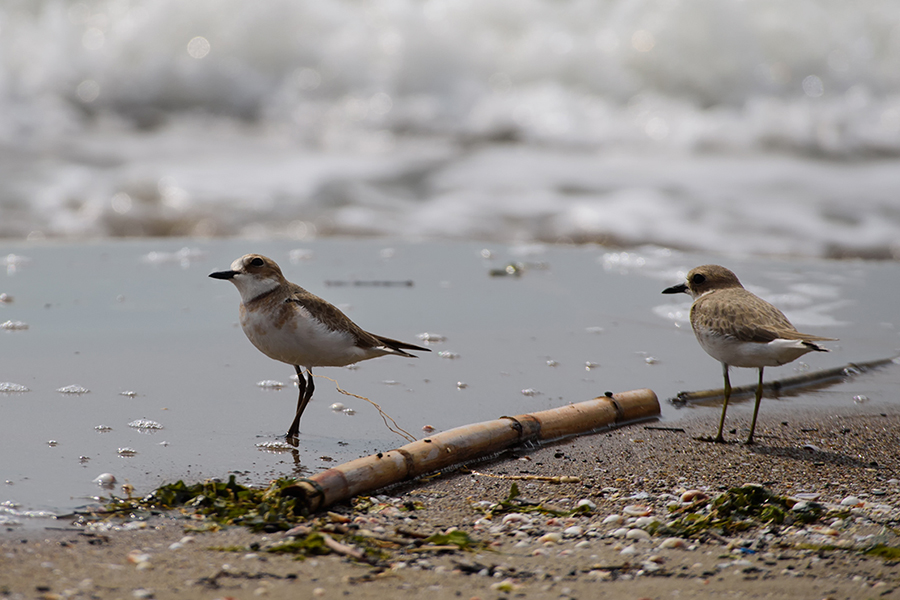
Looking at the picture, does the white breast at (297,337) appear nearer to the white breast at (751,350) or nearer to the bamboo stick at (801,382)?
the white breast at (751,350)

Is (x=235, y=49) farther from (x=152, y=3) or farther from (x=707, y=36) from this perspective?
(x=707, y=36)

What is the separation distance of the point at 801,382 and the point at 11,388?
13.6 feet

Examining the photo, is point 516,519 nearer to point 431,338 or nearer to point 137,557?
point 137,557

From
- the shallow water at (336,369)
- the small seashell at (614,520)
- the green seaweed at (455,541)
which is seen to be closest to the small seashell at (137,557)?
the shallow water at (336,369)

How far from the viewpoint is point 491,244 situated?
906cm

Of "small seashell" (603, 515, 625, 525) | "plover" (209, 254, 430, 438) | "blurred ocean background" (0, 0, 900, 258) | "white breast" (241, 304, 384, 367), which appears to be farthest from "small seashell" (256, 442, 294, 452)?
"blurred ocean background" (0, 0, 900, 258)

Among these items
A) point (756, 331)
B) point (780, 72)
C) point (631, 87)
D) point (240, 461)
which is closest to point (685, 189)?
point (631, 87)

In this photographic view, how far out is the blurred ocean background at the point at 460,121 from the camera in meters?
10.4

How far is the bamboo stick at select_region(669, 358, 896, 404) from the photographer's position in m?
4.71

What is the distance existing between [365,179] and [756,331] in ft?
27.7

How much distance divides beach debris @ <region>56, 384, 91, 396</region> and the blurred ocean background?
16.9 feet

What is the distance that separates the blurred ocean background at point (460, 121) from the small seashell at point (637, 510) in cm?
679

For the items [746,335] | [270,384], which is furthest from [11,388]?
[746,335]

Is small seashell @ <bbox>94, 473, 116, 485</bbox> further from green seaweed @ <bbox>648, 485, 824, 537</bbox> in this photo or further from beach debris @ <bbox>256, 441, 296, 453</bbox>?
green seaweed @ <bbox>648, 485, 824, 537</bbox>
